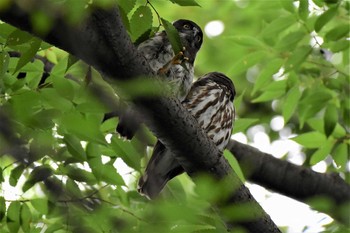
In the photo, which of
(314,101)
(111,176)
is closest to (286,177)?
(314,101)

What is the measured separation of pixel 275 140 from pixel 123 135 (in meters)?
3.47

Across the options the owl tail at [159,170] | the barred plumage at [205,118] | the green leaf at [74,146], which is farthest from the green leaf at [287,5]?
the green leaf at [74,146]

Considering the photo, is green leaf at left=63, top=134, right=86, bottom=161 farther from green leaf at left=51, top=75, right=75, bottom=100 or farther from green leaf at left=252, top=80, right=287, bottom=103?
green leaf at left=252, top=80, right=287, bottom=103

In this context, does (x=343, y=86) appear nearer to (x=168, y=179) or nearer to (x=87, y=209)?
(x=168, y=179)

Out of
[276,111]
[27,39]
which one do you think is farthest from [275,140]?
[27,39]

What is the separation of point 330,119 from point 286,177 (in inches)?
35.4

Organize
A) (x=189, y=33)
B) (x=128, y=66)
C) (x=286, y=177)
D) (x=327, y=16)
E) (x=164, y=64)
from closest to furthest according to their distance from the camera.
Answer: (x=128, y=66) < (x=327, y=16) < (x=164, y=64) < (x=189, y=33) < (x=286, y=177)

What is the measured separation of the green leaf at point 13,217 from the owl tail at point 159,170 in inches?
26.0

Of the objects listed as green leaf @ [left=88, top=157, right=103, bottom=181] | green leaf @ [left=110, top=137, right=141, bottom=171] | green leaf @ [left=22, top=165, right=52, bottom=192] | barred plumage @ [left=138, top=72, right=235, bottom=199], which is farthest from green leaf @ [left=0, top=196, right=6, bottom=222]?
barred plumage @ [left=138, top=72, right=235, bottom=199]

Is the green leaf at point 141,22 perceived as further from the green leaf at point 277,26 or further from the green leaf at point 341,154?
the green leaf at point 341,154

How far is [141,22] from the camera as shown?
7.91ft

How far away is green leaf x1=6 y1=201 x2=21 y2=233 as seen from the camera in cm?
286

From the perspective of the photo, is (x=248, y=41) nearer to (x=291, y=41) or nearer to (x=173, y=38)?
(x=291, y=41)

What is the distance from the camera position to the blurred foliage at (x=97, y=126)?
208 cm
